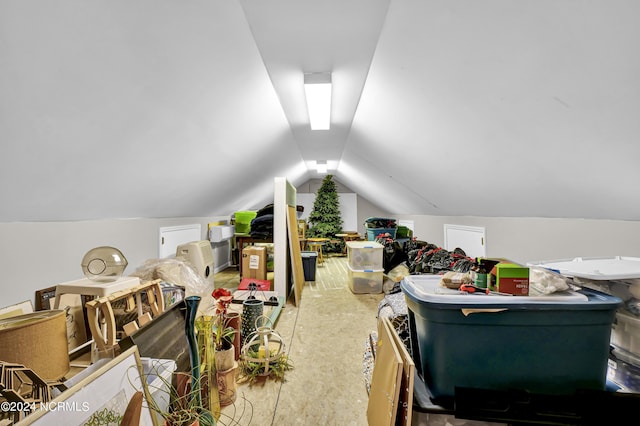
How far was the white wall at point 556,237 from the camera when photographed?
5.31 ft

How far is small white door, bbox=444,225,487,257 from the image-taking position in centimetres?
312

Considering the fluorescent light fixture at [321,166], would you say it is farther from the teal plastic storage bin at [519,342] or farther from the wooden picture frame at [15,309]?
the teal plastic storage bin at [519,342]

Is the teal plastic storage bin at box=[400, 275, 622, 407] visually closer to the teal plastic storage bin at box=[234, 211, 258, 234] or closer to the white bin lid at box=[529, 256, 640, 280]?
the white bin lid at box=[529, 256, 640, 280]

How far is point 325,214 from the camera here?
7570 mm

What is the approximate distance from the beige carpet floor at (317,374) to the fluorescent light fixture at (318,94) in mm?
2186

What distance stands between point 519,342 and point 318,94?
2.44 meters

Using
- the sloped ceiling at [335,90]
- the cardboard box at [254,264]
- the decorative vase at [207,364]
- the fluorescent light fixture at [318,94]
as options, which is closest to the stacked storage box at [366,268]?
the cardboard box at [254,264]

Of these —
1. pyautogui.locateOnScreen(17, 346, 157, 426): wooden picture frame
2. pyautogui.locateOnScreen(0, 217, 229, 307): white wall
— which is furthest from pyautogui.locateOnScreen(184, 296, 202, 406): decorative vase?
pyautogui.locateOnScreen(0, 217, 229, 307): white wall

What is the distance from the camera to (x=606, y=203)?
1.59m

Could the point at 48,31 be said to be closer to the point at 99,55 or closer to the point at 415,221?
the point at 99,55

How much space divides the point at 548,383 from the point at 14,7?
6.90 feet

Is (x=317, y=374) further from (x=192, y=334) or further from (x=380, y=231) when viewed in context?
(x=380, y=231)

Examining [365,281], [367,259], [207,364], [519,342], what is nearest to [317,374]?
[207,364]

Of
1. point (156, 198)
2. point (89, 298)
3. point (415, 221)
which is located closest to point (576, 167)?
point (89, 298)
